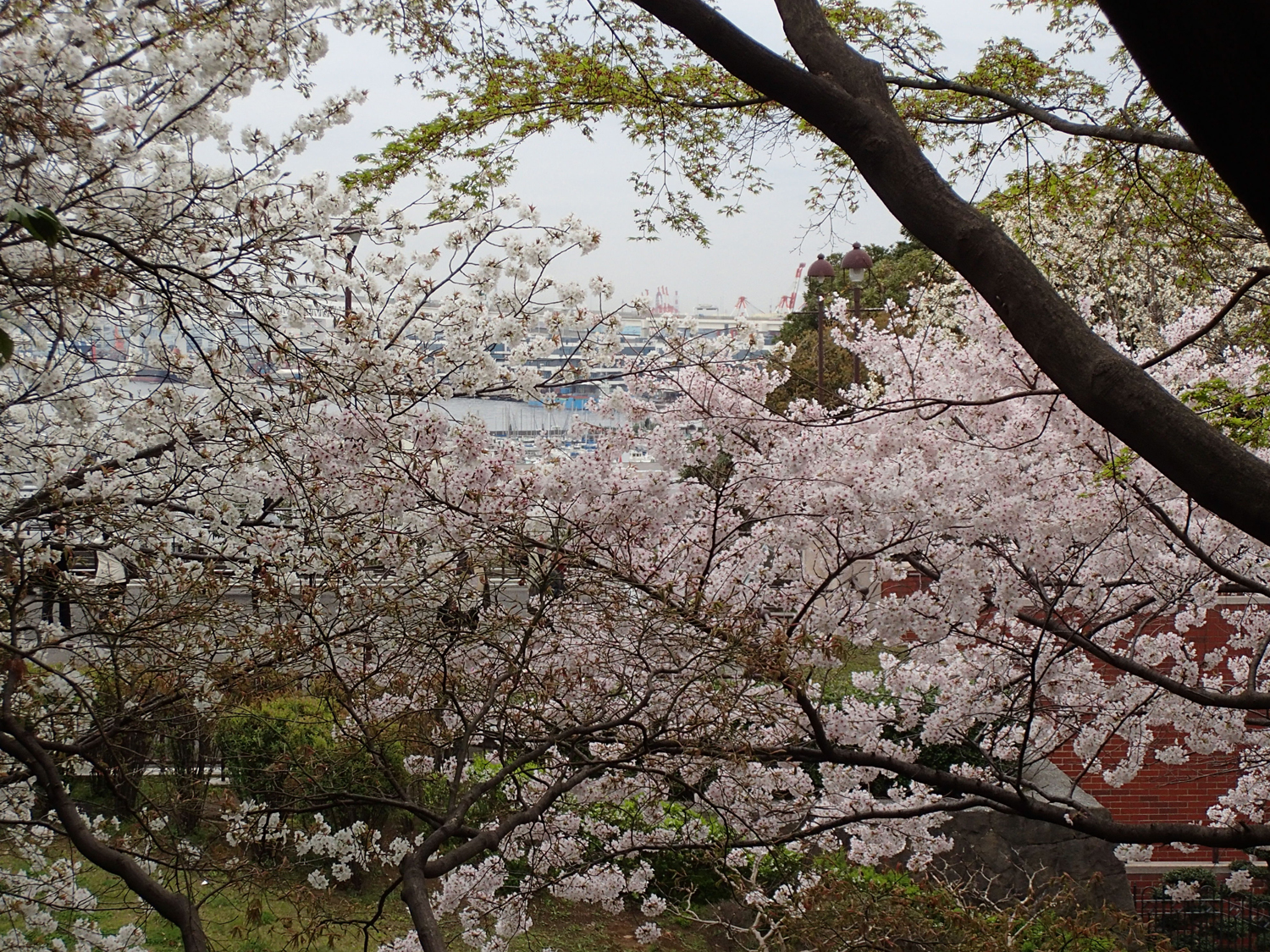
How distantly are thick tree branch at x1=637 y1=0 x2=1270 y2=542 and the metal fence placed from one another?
295 inches

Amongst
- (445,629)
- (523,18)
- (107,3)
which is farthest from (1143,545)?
(107,3)

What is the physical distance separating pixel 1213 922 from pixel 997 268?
8313 mm

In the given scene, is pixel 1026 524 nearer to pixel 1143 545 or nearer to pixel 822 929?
pixel 1143 545

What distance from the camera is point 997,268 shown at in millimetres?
2287

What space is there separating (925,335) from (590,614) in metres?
3.08

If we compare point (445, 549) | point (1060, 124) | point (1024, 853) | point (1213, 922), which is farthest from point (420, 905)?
point (1213, 922)

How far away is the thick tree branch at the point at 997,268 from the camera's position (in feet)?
7.01

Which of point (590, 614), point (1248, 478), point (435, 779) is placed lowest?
point (435, 779)

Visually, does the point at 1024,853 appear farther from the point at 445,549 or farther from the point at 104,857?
the point at 104,857

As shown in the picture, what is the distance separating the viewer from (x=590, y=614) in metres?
4.31

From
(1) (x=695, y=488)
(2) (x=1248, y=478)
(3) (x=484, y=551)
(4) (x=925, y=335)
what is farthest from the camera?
Result: (4) (x=925, y=335)

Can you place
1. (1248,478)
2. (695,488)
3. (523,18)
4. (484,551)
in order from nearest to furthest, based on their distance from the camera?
(1248,478) → (523,18) → (484,551) → (695,488)

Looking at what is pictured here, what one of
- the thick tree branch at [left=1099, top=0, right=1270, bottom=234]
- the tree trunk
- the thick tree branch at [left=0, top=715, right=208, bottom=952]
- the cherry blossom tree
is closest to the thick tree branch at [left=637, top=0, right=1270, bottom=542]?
the cherry blossom tree

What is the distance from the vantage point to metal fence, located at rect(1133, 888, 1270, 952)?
812 centimetres
